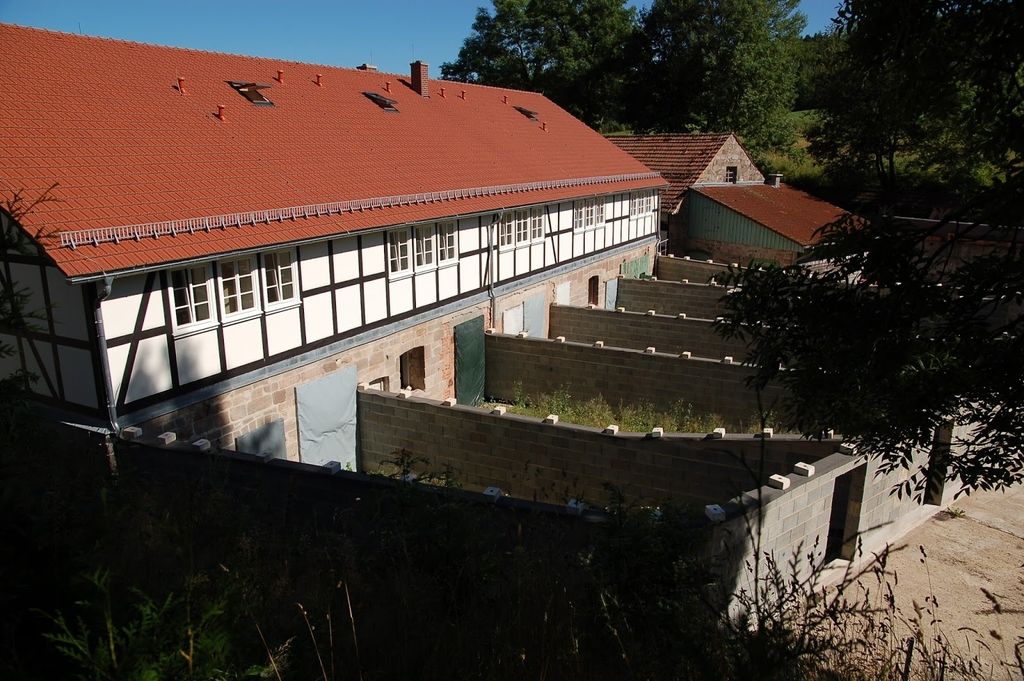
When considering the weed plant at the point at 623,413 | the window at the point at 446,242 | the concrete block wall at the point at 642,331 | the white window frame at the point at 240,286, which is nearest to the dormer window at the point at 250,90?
the window at the point at 446,242

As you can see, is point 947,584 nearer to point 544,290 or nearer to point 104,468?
point 104,468

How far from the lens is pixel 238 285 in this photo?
10.6m

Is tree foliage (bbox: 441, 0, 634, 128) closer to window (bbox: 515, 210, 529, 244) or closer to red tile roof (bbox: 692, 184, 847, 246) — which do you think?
red tile roof (bbox: 692, 184, 847, 246)

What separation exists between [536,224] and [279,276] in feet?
27.6

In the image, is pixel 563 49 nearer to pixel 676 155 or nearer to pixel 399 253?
pixel 676 155

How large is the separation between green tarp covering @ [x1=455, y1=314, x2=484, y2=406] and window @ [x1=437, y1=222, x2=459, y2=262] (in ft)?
4.84

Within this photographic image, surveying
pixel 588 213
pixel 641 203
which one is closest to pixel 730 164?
pixel 641 203

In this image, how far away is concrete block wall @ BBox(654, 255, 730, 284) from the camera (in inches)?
913

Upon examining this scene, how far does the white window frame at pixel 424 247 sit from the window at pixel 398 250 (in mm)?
236

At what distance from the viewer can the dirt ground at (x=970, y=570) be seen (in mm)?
8070

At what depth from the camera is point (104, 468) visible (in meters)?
8.62

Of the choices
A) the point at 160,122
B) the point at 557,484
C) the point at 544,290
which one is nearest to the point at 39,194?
the point at 160,122

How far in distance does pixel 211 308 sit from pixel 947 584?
10278 mm

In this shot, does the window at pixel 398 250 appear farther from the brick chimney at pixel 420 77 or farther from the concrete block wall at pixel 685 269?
the concrete block wall at pixel 685 269
